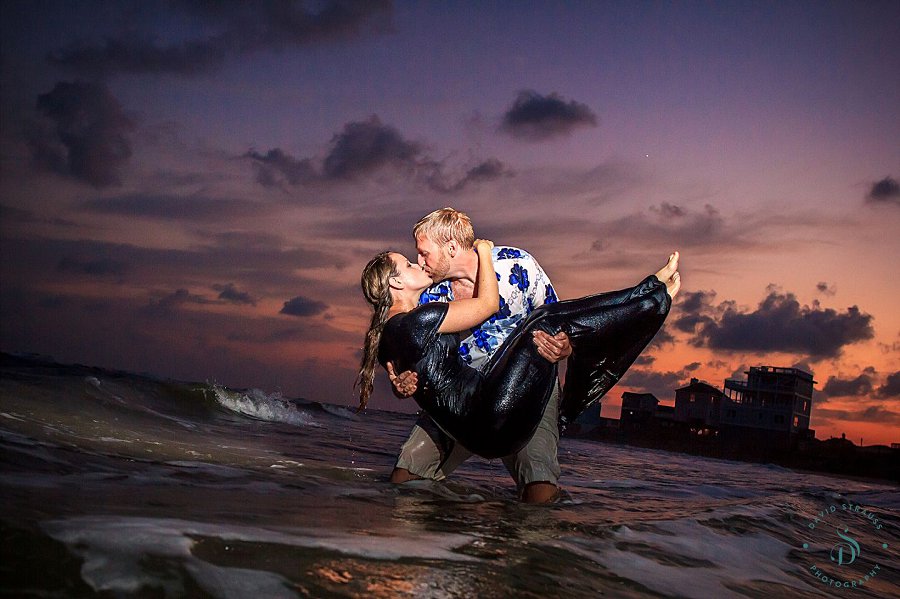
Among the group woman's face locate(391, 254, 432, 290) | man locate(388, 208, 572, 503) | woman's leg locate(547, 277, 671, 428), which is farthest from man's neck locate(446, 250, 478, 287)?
woman's leg locate(547, 277, 671, 428)

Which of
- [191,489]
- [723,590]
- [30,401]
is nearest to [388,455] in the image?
[30,401]

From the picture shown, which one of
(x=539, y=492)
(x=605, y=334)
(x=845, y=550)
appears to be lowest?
(x=845, y=550)

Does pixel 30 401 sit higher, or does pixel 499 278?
pixel 499 278

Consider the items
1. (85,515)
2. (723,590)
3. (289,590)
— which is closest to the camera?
(289,590)

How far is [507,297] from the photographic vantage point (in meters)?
4.92

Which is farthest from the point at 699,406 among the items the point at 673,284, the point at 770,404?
the point at 673,284

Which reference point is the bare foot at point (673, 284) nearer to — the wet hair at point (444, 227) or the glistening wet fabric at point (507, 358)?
the glistening wet fabric at point (507, 358)

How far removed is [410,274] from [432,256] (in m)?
0.22

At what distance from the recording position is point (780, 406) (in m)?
55.8

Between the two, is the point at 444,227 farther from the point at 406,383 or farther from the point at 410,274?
the point at 406,383

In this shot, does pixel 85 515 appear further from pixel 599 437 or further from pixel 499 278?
pixel 599 437

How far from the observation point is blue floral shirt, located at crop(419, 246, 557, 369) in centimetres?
489

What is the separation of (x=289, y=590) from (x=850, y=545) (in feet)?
16.8

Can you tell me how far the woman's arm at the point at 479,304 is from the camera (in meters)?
4.43
